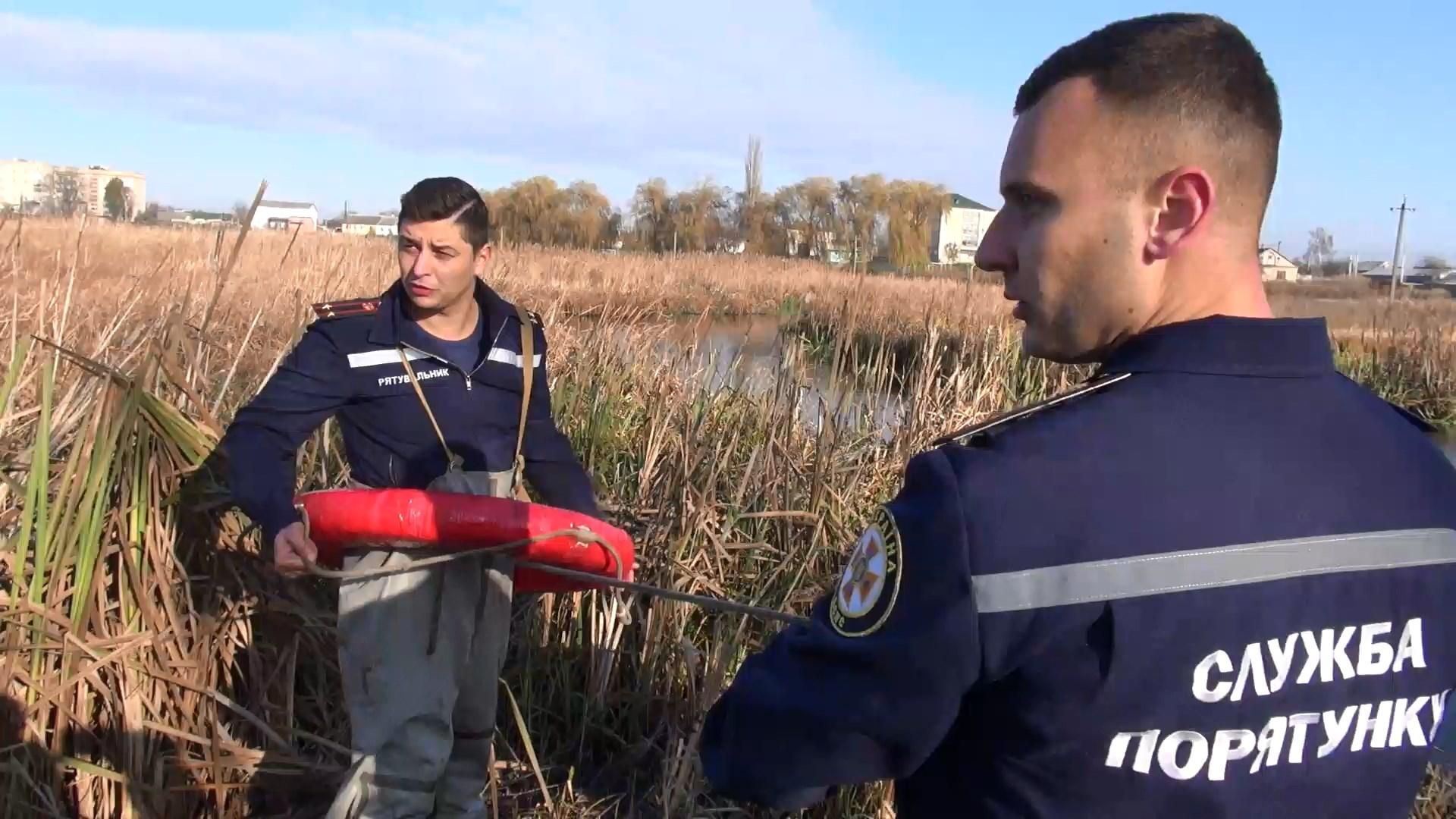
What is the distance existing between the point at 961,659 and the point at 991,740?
12 centimetres

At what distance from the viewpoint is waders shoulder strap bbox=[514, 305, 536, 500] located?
7.94 feet

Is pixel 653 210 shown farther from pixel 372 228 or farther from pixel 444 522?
pixel 444 522

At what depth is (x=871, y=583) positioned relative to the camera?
2.82 ft

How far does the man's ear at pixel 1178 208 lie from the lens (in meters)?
0.92

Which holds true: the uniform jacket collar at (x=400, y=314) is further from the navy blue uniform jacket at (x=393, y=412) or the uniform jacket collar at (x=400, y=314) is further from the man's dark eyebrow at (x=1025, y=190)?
the man's dark eyebrow at (x=1025, y=190)

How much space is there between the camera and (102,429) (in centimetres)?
232

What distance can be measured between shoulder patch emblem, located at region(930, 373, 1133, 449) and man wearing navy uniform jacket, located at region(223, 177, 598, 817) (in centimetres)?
145

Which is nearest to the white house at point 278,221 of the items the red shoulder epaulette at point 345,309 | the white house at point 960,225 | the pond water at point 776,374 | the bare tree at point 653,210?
the red shoulder epaulette at point 345,309

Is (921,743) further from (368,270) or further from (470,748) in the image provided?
(368,270)

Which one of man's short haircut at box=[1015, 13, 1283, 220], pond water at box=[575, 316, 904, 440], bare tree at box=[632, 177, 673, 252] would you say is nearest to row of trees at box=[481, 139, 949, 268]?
bare tree at box=[632, 177, 673, 252]

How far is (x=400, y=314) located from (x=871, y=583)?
6.17 ft

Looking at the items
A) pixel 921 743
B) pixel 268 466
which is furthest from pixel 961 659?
pixel 268 466

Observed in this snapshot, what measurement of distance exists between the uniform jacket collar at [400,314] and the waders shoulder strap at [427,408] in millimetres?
44

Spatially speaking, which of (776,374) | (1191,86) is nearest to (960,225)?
(776,374)
